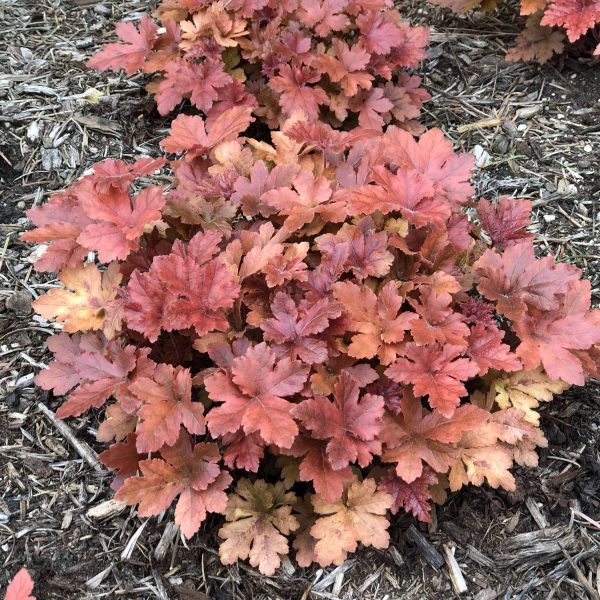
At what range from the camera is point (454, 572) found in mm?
2105

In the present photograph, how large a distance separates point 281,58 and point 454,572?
7.39ft

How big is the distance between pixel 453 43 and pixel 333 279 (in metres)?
2.46

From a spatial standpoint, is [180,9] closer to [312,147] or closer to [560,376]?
[312,147]

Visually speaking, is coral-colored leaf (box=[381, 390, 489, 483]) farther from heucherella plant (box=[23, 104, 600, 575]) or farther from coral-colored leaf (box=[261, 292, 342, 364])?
coral-colored leaf (box=[261, 292, 342, 364])

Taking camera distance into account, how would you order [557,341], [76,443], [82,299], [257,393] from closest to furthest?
[257,393] → [557,341] → [82,299] → [76,443]

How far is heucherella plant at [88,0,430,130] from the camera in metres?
3.11

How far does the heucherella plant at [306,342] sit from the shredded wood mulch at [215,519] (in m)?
0.18

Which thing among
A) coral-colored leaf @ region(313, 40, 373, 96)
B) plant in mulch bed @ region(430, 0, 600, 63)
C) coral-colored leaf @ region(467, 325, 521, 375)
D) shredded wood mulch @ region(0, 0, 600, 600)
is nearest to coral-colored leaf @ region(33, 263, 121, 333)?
shredded wood mulch @ region(0, 0, 600, 600)

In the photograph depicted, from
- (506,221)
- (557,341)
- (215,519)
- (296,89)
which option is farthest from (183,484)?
(296,89)

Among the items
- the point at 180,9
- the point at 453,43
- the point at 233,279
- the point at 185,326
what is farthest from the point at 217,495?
the point at 453,43

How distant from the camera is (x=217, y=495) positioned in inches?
74.6

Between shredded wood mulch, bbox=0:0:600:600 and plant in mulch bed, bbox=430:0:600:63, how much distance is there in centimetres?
20

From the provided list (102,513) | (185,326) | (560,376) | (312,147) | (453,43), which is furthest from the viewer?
(453,43)

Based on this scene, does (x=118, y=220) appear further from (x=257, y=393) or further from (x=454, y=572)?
(x=454, y=572)
